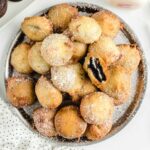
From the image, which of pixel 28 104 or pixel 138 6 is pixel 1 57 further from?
pixel 138 6

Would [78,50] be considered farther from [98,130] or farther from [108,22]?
[98,130]

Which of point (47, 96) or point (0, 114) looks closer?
point (47, 96)

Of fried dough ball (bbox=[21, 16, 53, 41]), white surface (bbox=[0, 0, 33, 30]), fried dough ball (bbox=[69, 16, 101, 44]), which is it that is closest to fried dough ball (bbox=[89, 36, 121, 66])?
fried dough ball (bbox=[69, 16, 101, 44])

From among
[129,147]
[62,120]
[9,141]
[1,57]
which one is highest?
[1,57]

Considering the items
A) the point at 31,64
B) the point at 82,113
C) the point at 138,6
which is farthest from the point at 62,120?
the point at 138,6

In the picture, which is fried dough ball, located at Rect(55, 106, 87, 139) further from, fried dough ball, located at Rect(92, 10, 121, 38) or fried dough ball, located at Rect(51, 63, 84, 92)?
fried dough ball, located at Rect(92, 10, 121, 38)

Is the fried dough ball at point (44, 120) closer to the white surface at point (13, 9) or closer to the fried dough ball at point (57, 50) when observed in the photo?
the fried dough ball at point (57, 50)

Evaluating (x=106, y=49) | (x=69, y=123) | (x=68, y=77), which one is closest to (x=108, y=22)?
(x=106, y=49)
